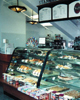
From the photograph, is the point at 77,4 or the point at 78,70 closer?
the point at 78,70

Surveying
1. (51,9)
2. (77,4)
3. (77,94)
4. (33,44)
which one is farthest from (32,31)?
(77,94)

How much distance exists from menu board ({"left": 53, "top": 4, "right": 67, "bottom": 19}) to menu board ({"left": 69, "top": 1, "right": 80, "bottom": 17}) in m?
0.21

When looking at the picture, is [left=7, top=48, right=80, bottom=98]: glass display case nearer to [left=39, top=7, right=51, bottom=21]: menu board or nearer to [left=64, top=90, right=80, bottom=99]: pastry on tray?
[left=64, top=90, right=80, bottom=99]: pastry on tray

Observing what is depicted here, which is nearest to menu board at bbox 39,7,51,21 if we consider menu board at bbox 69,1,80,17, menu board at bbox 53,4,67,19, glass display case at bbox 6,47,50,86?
menu board at bbox 53,4,67,19

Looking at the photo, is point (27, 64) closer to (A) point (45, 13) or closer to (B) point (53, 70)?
(B) point (53, 70)

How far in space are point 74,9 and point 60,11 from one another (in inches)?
20.4

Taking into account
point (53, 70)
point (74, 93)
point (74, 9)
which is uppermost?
point (74, 9)

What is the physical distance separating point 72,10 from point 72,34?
98.9 inches

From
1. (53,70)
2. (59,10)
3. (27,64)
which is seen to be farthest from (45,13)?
(53,70)

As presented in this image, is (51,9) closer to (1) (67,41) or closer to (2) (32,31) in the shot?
(1) (67,41)

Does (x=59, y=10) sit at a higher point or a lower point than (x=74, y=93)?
higher

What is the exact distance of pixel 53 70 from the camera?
3787mm

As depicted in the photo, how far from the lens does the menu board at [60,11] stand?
4.64 m

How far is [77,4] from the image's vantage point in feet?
14.3
